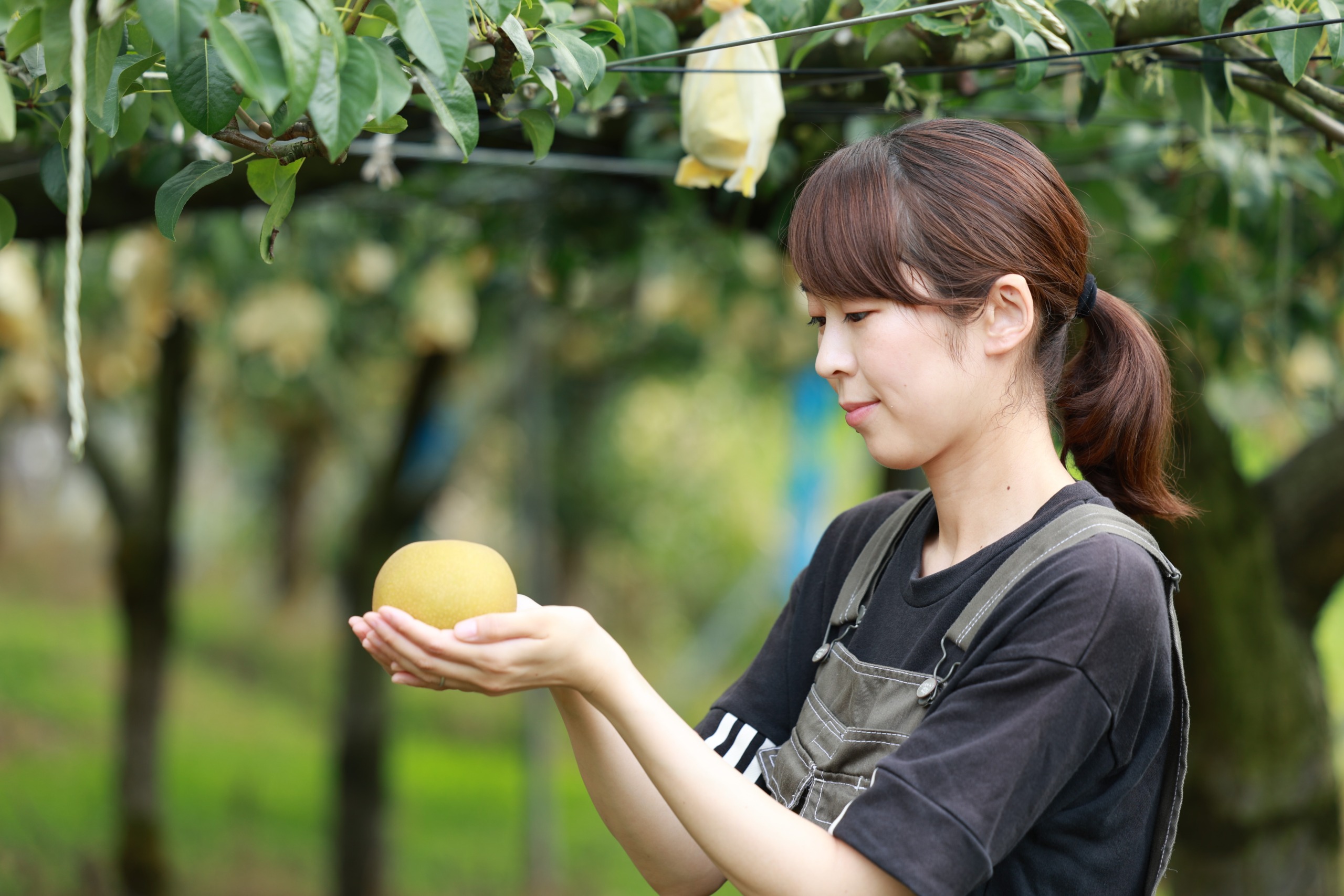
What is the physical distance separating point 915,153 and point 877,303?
0.49 feet

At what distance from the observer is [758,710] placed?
1.35 meters

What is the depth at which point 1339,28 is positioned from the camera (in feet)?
4.05

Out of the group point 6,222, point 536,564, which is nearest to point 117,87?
point 6,222

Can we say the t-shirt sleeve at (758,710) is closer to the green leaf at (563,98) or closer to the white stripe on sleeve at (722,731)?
the white stripe on sleeve at (722,731)

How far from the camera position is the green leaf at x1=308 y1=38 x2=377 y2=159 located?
86 cm

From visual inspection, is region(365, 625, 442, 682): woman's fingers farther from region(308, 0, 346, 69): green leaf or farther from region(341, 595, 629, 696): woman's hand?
region(308, 0, 346, 69): green leaf

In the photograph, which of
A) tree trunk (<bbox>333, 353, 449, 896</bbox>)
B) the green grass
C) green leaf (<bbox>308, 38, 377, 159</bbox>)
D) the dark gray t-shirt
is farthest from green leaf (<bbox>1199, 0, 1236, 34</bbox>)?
the green grass

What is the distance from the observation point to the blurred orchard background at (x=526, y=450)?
2439 millimetres

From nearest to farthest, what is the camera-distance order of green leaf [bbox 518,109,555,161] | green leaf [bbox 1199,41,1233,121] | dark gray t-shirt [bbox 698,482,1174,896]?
dark gray t-shirt [bbox 698,482,1174,896], green leaf [bbox 518,109,555,161], green leaf [bbox 1199,41,1233,121]

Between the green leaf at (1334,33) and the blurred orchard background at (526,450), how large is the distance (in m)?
0.28

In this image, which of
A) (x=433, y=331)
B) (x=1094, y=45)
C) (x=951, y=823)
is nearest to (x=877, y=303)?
(x=951, y=823)

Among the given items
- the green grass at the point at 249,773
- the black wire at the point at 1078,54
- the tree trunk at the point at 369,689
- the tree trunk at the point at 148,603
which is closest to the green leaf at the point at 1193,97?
the black wire at the point at 1078,54

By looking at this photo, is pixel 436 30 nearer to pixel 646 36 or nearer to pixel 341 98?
pixel 341 98

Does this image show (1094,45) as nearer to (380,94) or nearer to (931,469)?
(931,469)
